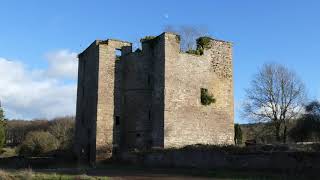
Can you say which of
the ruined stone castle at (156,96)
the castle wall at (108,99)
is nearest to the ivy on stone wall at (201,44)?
the ruined stone castle at (156,96)

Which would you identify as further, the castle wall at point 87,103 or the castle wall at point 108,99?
the castle wall at point 87,103

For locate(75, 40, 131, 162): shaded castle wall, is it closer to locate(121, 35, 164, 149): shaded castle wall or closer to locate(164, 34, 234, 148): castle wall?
locate(121, 35, 164, 149): shaded castle wall

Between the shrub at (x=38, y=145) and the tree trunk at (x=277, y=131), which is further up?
the tree trunk at (x=277, y=131)

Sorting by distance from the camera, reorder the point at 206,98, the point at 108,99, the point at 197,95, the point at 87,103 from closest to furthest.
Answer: the point at 197,95
the point at 206,98
the point at 108,99
the point at 87,103

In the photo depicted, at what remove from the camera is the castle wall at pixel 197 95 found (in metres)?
35.6

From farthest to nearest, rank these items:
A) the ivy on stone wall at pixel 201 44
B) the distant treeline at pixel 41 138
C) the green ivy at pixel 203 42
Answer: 1. the distant treeline at pixel 41 138
2. the green ivy at pixel 203 42
3. the ivy on stone wall at pixel 201 44

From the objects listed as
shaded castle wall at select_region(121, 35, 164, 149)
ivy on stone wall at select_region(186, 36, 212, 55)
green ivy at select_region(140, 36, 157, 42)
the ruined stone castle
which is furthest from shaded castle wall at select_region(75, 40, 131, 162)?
ivy on stone wall at select_region(186, 36, 212, 55)

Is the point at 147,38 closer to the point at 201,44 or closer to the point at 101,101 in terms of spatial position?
the point at 201,44

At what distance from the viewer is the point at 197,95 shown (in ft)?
122

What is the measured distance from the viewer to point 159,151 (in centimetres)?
3234

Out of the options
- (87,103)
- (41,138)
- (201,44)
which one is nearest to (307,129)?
(201,44)

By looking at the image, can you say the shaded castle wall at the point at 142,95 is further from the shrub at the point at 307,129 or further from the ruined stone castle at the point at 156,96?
the shrub at the point at 307,129

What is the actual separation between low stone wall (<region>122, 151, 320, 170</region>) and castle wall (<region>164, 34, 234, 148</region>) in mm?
2623

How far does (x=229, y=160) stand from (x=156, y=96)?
11646mm
